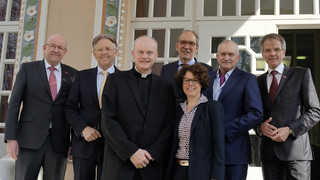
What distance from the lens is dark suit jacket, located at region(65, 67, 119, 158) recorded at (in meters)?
2.59

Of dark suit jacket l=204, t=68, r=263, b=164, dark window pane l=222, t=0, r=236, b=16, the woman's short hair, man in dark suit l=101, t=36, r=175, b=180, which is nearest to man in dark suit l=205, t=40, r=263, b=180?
dark suit jacket l=204, t=68, r=263, b=164

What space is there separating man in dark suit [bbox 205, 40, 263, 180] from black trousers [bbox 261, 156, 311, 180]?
1.05 ft

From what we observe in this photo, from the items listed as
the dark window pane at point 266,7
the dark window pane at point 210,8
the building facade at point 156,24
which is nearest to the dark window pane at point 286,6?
the building facade at point 156,24

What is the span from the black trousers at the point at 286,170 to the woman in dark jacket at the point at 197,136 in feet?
2.24

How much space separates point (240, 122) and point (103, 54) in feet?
4.12

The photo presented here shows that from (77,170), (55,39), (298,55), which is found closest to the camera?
(77,170)

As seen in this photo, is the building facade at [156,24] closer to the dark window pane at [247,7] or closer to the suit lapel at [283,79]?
the dark window pane at [247,7]

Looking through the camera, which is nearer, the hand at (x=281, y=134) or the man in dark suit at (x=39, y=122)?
the hand at (x=281, y=134)

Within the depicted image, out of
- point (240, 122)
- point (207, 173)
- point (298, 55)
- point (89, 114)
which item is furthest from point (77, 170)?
point (298, 55)

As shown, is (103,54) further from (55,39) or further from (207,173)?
(207,173)

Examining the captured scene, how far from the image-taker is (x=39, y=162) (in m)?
2.75

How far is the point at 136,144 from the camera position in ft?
7.43

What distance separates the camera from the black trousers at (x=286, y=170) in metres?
2.52

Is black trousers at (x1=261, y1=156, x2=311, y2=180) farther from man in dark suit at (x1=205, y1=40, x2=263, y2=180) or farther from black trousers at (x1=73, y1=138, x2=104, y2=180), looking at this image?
black trousers at (x1=73, y1=138, x2=104, y2=180)
